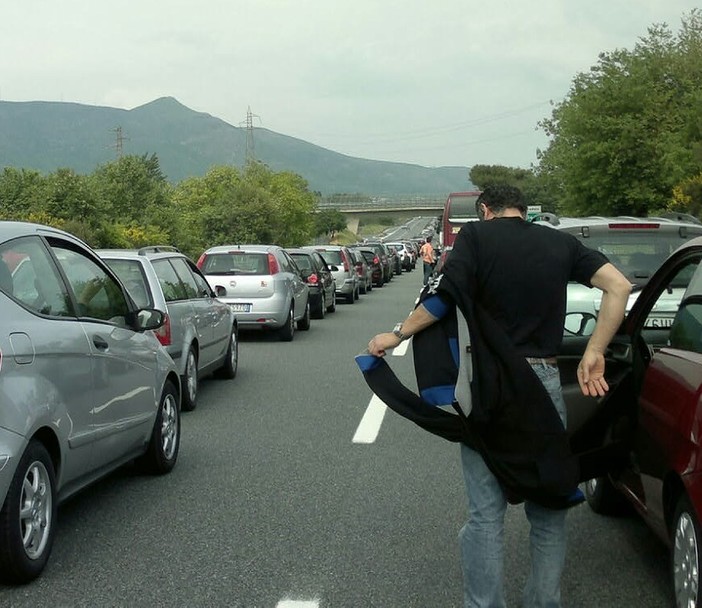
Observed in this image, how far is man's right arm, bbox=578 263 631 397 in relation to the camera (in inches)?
173

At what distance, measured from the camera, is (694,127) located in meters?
49.4

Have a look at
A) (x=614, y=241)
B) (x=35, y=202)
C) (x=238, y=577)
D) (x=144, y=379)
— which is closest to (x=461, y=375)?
(x=238, y=577)

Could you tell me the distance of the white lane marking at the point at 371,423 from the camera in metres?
9.24

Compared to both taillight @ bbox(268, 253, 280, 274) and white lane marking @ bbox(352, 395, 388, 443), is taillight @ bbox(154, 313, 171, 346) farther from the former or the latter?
taillight @ bbox(268, 253, 280, 274)

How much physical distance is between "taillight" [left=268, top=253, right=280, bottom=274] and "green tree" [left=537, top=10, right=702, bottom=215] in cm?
3946

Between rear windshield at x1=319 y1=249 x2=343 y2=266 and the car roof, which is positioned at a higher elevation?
the car roof

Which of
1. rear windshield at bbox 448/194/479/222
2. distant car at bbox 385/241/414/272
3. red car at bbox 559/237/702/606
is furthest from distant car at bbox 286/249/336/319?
distant car at bbox 385/241/414/272

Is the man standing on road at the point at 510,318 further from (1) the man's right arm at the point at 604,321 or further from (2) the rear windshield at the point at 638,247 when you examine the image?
(2) the rear windshield at the point at 638,247

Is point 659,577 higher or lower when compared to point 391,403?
lower

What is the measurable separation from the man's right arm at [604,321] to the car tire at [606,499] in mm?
2049

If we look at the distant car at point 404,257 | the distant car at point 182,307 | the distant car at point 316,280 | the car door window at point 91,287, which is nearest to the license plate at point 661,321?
the car door window at point 91,287

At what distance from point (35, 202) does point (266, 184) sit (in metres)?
49.7

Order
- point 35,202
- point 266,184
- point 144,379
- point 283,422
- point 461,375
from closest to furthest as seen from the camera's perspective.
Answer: point 461,375 < point 144,379 < point 283,422 < point 35,202 < point 266,184

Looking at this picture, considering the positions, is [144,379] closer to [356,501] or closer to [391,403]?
[356,501]
